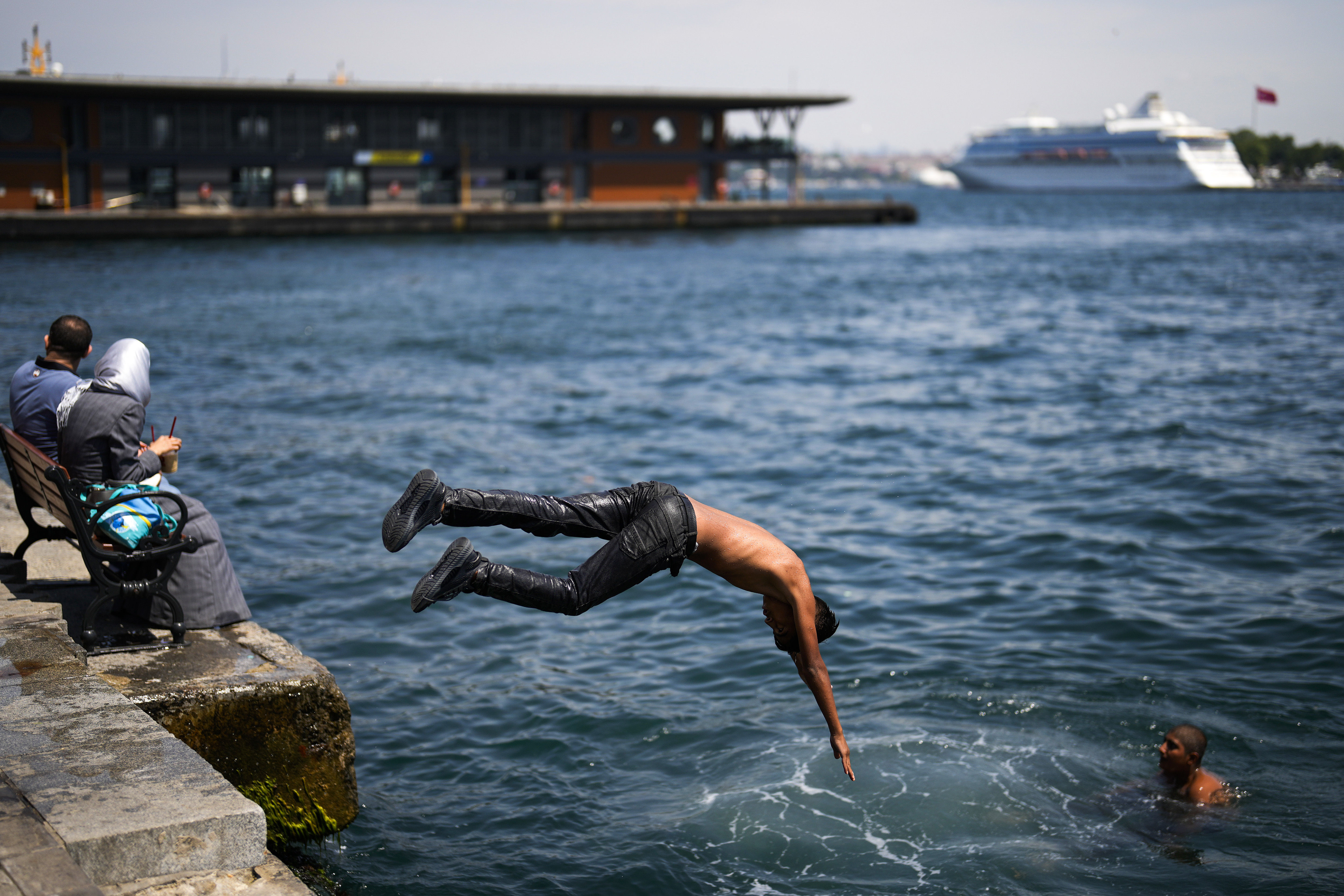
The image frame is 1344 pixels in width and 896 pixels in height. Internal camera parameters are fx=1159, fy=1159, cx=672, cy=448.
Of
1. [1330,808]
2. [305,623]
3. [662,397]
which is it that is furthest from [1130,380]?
[305,623]

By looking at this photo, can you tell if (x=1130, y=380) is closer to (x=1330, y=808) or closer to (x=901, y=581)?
(x=901, y=581)

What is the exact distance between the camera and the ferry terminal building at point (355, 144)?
5344cm

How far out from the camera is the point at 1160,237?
6347 centimetres

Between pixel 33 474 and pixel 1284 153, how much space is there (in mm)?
186191

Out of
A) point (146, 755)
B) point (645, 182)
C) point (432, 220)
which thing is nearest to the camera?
point (146, 755)

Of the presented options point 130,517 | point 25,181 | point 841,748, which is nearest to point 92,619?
point 130,517

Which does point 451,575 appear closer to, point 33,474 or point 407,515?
point 407,515

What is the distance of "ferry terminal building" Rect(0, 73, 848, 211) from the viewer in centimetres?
5344

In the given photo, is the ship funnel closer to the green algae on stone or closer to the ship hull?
the ship hull

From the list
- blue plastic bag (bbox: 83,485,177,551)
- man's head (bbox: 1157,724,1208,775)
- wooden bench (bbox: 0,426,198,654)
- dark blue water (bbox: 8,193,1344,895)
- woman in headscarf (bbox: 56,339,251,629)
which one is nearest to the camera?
wooden bench (bbox: 0,426,198,654)

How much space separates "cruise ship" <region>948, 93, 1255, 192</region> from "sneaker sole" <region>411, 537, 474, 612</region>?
13955 cm

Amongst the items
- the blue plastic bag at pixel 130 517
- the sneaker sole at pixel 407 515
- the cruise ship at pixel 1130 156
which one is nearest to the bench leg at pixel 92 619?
the blue plastic bag at pixel 130 517

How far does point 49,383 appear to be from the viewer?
658 centimetres

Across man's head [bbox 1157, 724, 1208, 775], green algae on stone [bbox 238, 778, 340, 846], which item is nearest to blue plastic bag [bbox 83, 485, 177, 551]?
green algae on stone [bbox 238, 778, 340, 846]
